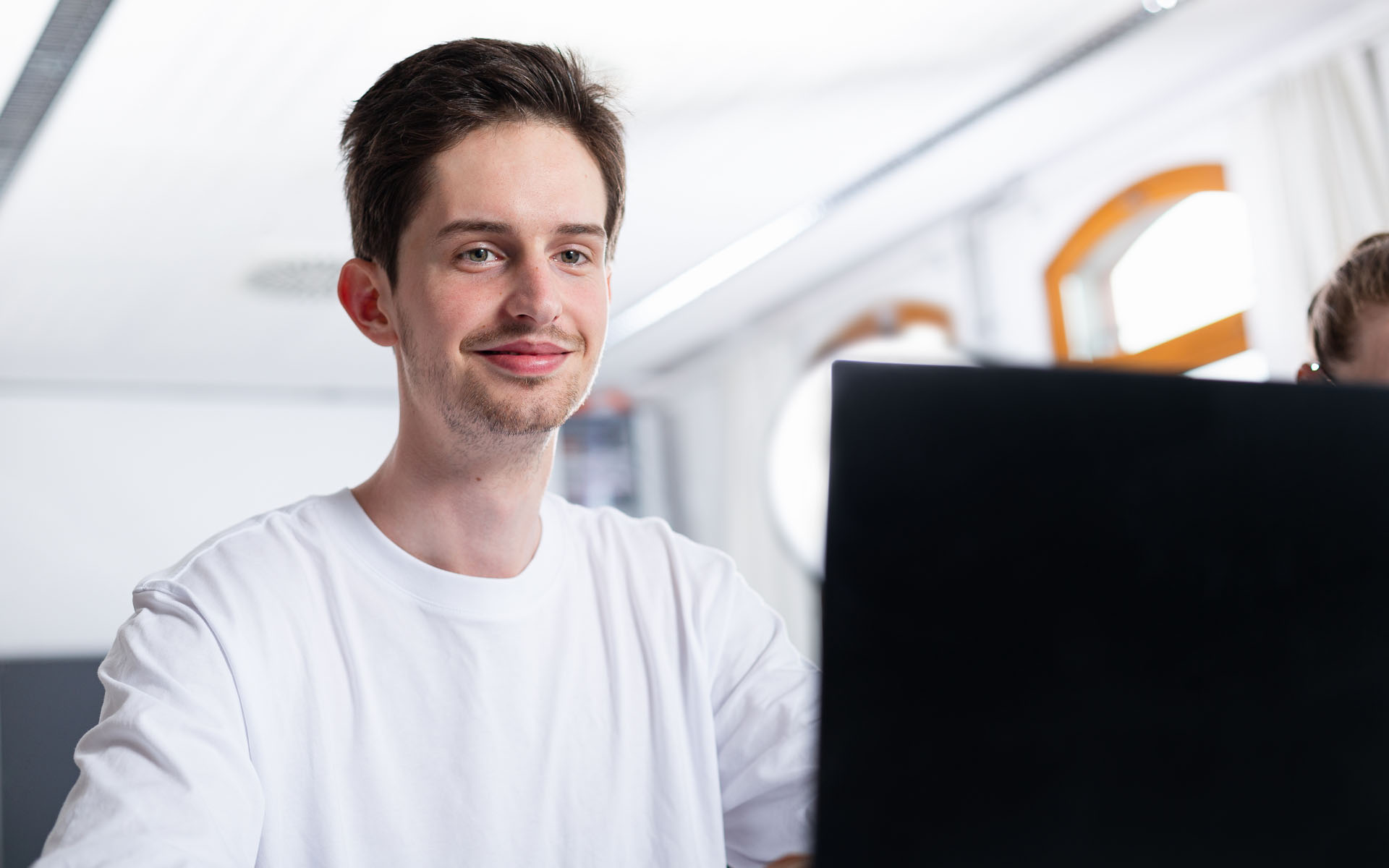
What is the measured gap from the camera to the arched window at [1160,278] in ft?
15.2

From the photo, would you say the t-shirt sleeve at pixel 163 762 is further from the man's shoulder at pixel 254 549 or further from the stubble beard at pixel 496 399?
the stubble beard at pixel 496 399

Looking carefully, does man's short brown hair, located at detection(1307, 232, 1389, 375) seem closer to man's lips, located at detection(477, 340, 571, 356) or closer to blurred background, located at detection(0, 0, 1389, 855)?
man's lips, located at detection(477, 340, 571, 356)

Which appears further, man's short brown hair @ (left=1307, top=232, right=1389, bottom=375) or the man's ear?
the man's ear

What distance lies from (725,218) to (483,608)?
14.5ft

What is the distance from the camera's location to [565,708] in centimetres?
127

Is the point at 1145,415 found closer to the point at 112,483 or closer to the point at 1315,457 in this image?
the point at 1315,457

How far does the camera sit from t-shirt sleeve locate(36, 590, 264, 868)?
0.88 m

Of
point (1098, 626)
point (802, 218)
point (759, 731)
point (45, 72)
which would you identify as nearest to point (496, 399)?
point (759, 731)

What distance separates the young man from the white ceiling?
1.53 m

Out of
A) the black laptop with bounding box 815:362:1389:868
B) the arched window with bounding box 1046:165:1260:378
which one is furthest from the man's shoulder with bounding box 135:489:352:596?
the arched window with bounding box 1046:165:1260:378

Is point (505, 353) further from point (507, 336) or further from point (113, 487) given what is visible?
point (113, 487)

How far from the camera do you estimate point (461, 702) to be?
1228 mm

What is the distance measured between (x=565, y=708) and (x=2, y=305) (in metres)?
5.55

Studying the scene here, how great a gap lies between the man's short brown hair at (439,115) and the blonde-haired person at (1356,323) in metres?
0.86
